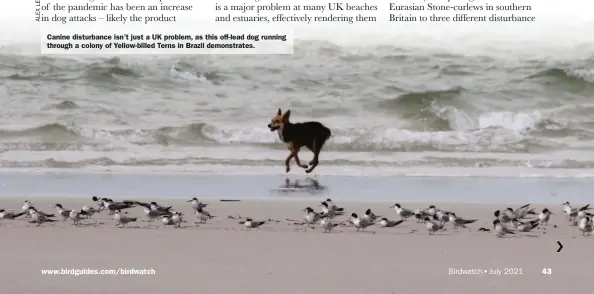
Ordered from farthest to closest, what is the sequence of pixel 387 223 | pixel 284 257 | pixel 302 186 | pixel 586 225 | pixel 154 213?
pixel 302 186
pixel 154 213
pixel 387 223
pixel 586 225
pixel 284 257

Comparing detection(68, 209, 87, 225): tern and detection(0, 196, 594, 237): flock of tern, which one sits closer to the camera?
detection(0, 196, 594, 237): flock of tern

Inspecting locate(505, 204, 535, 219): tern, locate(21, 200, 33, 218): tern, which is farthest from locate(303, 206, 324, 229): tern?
locate(21, 200, 33, 218): tern

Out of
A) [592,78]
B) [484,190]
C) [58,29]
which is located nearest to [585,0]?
[592,78]

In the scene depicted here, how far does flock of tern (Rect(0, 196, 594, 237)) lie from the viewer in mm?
4621

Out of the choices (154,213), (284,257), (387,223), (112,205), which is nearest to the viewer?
(284,257)

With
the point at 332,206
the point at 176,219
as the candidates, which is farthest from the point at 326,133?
the point at 176,219

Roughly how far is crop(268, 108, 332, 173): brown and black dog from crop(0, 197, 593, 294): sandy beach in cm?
95

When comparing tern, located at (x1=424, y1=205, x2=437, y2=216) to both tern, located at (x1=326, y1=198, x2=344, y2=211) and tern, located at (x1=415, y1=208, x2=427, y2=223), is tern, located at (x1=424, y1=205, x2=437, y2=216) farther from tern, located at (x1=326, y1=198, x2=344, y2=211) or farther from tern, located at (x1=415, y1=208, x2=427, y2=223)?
tern, located at (x1=326, y1=198, x2=344, y2=211)

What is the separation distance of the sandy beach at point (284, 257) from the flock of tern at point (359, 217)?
0.04m

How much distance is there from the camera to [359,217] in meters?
4.76

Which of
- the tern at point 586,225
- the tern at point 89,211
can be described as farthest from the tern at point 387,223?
the tern at point 89,211

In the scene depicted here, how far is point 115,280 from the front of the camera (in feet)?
13.8

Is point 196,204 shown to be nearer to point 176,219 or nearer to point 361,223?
point 176,219

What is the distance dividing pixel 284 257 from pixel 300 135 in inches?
66.0
